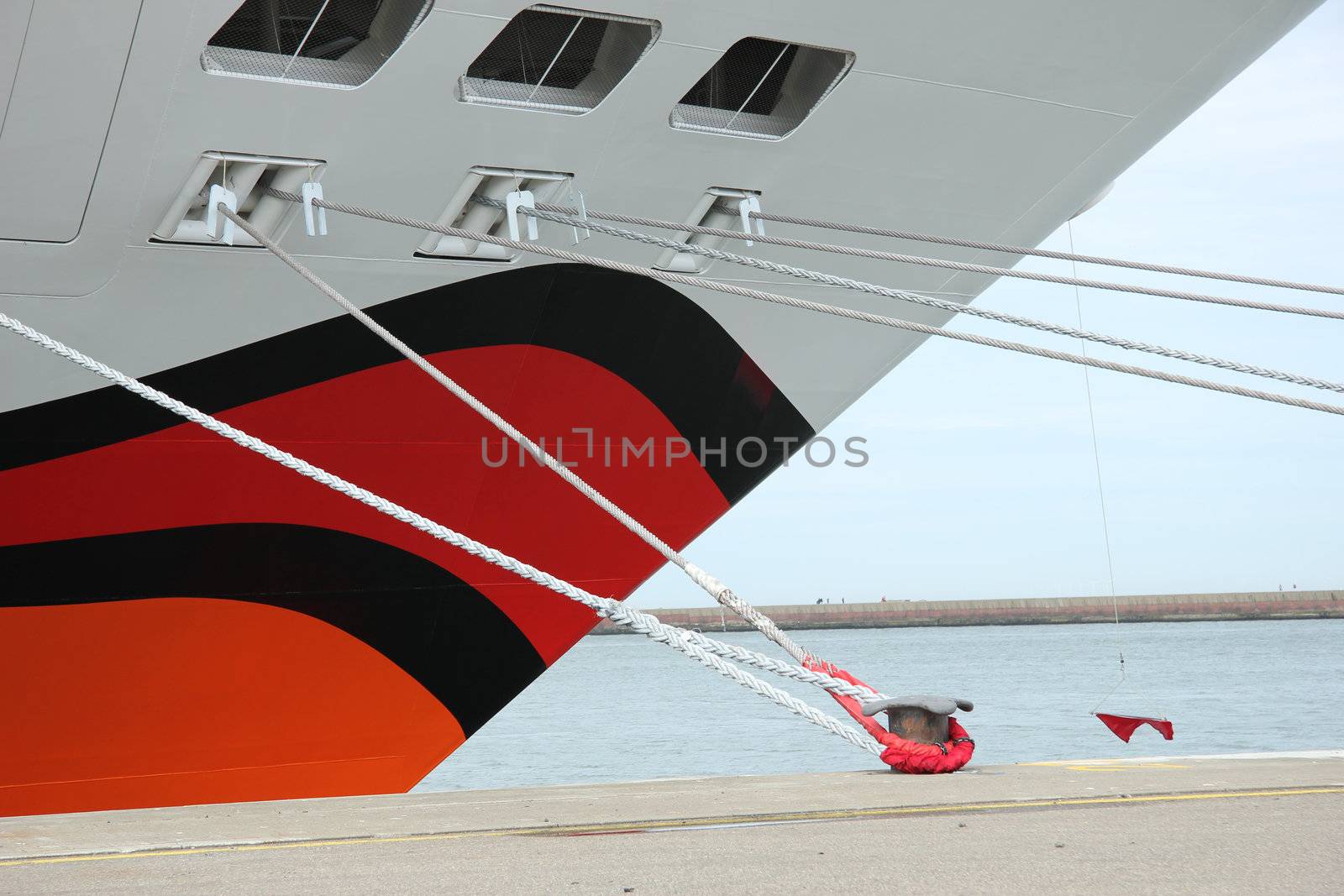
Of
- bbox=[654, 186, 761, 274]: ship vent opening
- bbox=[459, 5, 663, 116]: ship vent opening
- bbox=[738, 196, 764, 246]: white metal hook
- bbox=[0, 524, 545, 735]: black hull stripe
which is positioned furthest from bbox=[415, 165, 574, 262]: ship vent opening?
bbox=[0, 524, 545, 735]: black hull stripe

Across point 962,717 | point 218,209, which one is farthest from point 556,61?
point 962,717

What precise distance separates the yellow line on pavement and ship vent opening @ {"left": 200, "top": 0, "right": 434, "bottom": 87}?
273cm

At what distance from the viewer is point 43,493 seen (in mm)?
5535

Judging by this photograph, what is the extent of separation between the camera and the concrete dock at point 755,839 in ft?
10.3

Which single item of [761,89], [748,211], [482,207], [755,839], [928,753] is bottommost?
[755,839]

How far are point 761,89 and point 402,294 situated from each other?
6.12 ft

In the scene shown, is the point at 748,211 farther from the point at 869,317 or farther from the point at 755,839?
the point at 755,839

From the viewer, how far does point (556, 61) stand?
525 centimetres

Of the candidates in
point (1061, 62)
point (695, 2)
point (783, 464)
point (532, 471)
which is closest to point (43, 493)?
point (532, 471)

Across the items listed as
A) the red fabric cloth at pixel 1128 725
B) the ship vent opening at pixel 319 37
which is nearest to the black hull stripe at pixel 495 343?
the ship vent opening at pixel 319 37

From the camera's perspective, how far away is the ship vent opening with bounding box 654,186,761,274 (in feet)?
19.4

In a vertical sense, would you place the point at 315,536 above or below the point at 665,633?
above

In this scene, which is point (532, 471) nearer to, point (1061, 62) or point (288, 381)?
point (288, 381)

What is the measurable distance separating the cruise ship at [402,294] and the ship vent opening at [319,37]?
0.02 m
